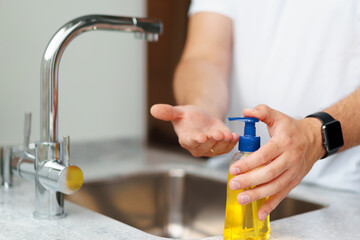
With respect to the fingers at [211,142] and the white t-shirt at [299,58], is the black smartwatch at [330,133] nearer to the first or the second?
the fingers at [211,142]

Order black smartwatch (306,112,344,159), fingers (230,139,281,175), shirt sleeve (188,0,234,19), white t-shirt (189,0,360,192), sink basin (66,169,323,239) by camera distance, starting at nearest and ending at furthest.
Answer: fingers (230,139,281,175) < black smartwatch (306,112,344,159) < white t-shirt (189,0,360,192) < sink basin (66,169,323,239) < shirt sleeve (188,0,234,19)

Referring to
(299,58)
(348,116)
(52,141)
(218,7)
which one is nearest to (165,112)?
(52,141)

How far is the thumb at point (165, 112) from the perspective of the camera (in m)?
0.84

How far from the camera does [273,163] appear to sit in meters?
0.67

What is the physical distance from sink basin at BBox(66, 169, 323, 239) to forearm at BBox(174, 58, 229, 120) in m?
0.22

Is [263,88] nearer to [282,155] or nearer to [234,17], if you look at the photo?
[234,17]

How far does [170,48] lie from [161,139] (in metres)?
0.81

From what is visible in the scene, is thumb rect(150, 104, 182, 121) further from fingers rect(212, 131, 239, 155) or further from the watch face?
the watch face

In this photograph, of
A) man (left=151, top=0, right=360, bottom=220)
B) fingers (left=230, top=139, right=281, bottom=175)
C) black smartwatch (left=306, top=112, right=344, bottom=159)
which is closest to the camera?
fingers (left=230, top=139, right=281, bottom=175)

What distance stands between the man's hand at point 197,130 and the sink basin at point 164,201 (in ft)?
1.30

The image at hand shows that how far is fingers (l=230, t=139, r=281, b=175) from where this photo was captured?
0.66 meters

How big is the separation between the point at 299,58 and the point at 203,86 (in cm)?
26

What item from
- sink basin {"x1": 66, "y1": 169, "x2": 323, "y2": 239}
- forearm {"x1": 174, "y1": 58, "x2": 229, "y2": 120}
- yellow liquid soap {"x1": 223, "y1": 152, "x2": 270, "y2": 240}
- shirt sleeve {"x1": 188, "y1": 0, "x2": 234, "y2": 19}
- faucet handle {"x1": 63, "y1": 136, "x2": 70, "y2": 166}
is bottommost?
sink basin {"x1": 66, "y1": 169, "x2": 323, "y2": 239}

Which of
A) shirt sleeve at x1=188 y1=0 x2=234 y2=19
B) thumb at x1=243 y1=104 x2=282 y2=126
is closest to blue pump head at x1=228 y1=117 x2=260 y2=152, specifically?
thumb at x1=243 y1=104 x2=282 y2=126
